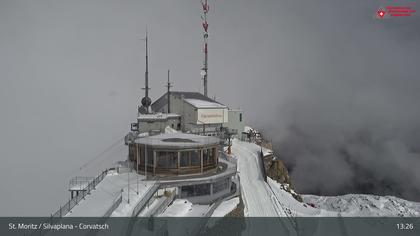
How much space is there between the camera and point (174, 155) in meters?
17.9

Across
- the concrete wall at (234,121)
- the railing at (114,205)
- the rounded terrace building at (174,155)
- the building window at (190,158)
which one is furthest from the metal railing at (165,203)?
the concrete wall at (234,121)

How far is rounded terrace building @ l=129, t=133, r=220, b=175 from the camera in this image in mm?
17859

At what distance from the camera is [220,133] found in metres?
35.9

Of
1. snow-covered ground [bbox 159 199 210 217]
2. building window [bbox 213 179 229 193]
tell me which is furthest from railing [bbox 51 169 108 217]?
building window [bbox 213 179 229 193]

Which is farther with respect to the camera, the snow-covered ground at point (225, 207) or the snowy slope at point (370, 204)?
the snowy slope at point (370, 204)

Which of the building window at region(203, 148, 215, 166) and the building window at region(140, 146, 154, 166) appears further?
the building window at region(203, 148, 215, 166)

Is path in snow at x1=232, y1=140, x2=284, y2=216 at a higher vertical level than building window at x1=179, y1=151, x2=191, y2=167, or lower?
lower

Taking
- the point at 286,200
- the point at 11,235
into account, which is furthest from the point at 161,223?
the point at 286,200

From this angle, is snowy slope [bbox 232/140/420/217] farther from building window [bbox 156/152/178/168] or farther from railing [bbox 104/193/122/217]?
railing [bbox 104/193/122/217]

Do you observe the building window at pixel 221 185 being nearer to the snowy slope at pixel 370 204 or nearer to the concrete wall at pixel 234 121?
the concrete wall at pixel 234 121

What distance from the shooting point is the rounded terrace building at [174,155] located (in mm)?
17859

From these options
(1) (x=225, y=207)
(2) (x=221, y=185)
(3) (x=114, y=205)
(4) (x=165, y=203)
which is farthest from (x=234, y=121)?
(3) (x=114, y=205)

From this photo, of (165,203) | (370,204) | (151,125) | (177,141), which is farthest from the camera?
(370,204)

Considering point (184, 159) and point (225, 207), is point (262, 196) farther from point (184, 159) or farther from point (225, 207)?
point (184, 159)
